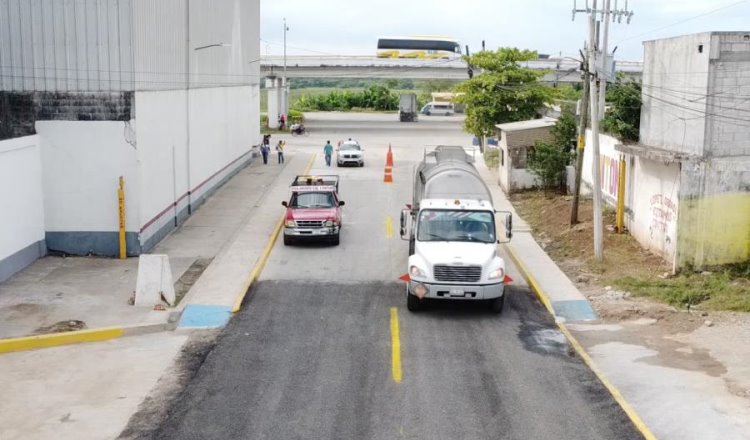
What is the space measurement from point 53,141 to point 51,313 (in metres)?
7.75

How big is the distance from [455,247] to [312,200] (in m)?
9.84

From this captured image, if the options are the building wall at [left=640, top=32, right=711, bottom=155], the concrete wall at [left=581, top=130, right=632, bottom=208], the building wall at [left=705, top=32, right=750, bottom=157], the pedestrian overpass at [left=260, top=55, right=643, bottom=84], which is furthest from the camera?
the pedestrian overpass at [left=260, top=55, right=643, bottom=84]

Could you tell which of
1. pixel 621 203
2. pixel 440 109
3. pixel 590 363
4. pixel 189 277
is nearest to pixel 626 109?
pixel 621 203


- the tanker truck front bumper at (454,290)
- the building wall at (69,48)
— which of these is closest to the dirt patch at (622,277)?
the tanker truck front bumper at (454,290)

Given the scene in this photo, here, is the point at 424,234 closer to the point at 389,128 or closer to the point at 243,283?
the point at 243,283

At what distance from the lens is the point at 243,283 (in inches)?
907

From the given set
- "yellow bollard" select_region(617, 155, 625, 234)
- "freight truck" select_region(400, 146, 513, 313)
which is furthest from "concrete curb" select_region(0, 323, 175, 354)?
"yellow bollard" select_region(617, 155, 625, 234)

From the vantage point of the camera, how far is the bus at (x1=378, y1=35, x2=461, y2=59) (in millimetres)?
89375

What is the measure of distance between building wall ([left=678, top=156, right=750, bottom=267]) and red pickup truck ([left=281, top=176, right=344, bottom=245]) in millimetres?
10964

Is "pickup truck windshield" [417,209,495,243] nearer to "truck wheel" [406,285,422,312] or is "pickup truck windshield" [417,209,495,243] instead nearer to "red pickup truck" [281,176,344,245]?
"truck wheel" [406,285,422,312]

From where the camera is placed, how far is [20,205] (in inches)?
956

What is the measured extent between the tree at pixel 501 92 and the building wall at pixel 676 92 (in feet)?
71.1

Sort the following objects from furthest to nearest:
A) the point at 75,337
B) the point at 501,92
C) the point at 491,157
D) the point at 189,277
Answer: the point at 491,157, the point at 501,92, the point at 189,277, the point at 75,337

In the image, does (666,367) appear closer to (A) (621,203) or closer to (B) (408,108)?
(A) (621,203)
